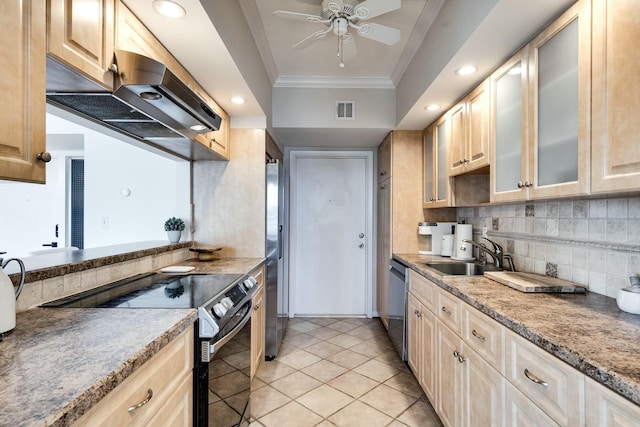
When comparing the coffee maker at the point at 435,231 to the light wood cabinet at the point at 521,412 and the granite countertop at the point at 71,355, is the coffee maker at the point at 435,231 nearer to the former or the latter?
the light wood cabinet at the point at 521,412

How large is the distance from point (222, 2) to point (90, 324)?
1.53 m

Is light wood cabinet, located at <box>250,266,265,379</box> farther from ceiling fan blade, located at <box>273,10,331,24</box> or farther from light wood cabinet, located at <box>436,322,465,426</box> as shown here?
ceiling fan blade, located at <box>273,10,331,24</box>

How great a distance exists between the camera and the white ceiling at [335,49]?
1.43 meters

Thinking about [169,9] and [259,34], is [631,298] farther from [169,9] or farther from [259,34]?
[259,34]

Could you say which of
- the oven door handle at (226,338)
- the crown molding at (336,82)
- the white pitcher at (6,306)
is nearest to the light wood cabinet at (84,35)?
the white pitcher at (6,306)

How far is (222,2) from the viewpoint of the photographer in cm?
157

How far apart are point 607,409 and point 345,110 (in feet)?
9.13

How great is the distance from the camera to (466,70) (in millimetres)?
1931

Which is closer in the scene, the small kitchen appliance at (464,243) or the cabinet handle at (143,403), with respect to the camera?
the cabinet handle at (143,403)

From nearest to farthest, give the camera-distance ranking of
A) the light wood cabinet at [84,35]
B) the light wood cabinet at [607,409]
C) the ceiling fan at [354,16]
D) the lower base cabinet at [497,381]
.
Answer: the light wood cabinet at [607,409] < the lower base cabinet at [497,381] < the light wood cabinet at [84,35] < the ceiling fan at [354,16]

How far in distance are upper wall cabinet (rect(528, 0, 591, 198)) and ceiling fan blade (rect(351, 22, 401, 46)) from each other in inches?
28.4

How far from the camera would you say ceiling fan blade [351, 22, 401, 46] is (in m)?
1.80

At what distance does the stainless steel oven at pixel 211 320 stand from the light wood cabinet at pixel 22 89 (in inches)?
24.0

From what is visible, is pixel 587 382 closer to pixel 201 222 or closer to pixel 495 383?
pixel 495 383
